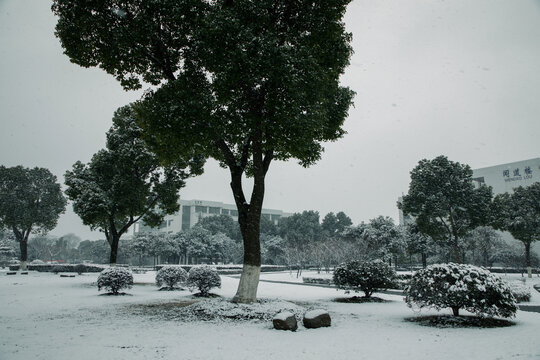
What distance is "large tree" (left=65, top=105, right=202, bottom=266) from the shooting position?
73.8 ft

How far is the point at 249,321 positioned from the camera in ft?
31.9

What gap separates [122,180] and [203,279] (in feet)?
32.3

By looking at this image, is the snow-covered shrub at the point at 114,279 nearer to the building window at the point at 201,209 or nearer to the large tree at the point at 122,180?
the large tree at the point at 122,180

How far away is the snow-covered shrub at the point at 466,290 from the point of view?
8.92 meters

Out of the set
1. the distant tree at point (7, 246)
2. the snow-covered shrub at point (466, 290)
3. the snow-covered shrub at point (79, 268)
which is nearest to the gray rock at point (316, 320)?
the snow-covered shrub at point (466, 290)

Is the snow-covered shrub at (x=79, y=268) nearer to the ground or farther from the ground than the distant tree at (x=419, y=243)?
nearer to the ground

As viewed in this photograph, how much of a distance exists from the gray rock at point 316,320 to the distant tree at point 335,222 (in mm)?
77485

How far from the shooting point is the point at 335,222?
87375 mm

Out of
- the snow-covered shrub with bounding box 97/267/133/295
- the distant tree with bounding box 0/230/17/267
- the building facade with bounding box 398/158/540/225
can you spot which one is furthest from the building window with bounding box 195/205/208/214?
the snow-covered shrub with bounding box 97/267/133/295

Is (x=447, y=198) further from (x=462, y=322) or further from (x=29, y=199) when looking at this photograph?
(x=29, y=199)

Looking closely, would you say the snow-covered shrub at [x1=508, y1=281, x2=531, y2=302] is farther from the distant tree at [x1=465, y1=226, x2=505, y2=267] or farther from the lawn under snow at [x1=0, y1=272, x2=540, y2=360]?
the distant tree at [x1=465, y1=226, x2=505, y2=267]

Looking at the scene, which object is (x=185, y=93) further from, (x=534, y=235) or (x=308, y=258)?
(x=308, y=258)

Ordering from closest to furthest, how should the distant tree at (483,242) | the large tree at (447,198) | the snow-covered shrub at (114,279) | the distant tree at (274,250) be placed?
the snow-covered shrub at (114,279), the large tree at (447,198), the distant tree at (483,242), the distant tree at (274,250)

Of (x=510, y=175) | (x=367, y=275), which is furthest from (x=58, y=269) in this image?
(x=510, y=175)
